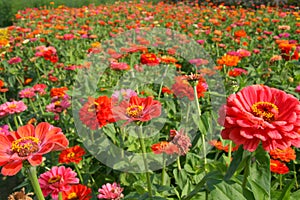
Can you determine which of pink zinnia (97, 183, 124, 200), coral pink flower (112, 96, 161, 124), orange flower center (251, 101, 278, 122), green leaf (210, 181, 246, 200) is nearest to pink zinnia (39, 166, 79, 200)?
pink zinnia (97, 183, 124, 200)

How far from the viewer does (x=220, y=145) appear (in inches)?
58.0

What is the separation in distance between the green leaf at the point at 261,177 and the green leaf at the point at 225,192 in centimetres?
7

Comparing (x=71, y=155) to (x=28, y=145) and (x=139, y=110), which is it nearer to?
(x=139, y=110)

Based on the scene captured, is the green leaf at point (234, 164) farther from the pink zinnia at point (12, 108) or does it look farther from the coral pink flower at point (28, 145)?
the pink zinnia at point (12, 108)

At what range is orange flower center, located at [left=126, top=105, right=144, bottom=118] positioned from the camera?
940 millimetres

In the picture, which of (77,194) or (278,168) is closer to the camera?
(77,194)

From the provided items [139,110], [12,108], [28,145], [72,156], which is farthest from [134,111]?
[12,108]

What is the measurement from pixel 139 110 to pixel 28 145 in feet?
1.12

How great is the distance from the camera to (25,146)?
0.73 m

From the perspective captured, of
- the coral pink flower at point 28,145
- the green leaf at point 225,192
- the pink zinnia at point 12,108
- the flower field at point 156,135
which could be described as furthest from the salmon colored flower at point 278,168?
the pink zinnia at point 12,108

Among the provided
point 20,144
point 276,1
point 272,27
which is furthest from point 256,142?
point 276,1

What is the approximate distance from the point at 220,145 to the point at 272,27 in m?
4.17

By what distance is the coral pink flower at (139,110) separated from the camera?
0.93m

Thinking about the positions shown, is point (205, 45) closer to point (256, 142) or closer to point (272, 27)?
point (272, 27)
